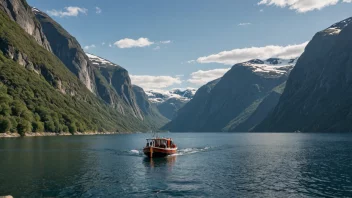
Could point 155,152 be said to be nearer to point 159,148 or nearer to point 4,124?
point 159,148

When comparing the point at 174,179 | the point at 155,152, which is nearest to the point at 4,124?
the point at 155,152

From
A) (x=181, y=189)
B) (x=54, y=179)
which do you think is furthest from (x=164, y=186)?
(x=54, y=179)

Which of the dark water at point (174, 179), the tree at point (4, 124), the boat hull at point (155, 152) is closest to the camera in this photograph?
the dark water at point (174, 179)

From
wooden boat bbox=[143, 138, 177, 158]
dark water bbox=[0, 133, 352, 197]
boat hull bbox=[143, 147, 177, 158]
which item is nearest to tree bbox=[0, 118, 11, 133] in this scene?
dark water bbox=[0, 133, 352, 197]

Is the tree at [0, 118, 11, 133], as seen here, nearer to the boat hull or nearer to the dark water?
the dark water

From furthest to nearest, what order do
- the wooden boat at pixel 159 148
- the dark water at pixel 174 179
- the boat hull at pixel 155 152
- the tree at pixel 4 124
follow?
the tree at pixel 4 124
the wooden boat at pixel 159 148
the boat hull at pixel 155 152
the dark water at pixel 174 179

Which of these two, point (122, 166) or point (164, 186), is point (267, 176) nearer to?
point (164, 186)

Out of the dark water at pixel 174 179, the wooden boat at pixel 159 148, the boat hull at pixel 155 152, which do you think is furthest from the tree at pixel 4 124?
the boat hull at pixel 155 152

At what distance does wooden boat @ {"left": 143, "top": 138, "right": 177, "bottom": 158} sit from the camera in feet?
319

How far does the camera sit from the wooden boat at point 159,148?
97250 mm

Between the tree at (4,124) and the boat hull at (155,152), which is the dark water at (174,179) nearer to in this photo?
the boat hull at (155,152)

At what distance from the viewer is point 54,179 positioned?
184ft

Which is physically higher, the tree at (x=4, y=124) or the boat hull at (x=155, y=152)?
the tree at (x=4, y=124)

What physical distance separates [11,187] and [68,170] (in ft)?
61.1
